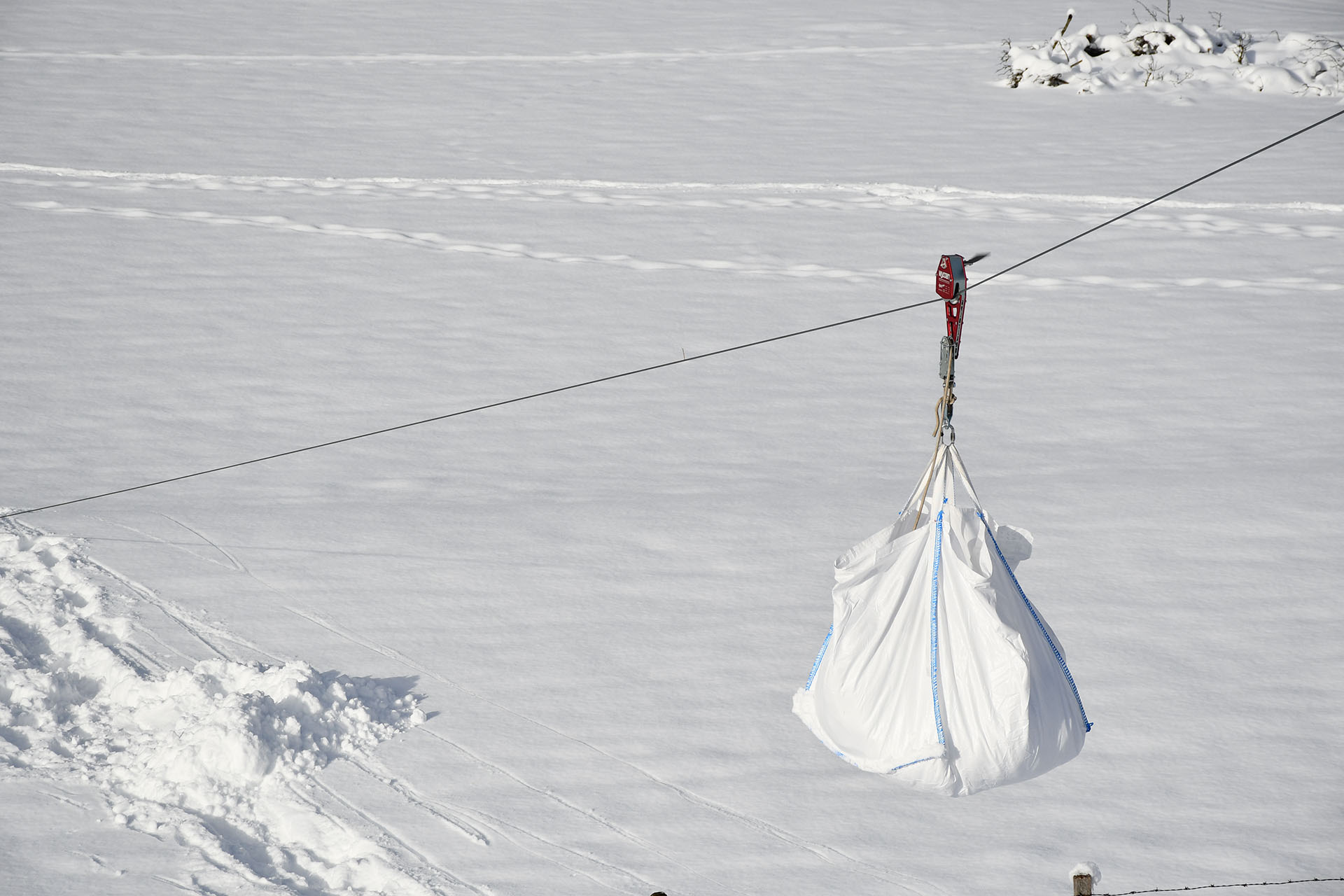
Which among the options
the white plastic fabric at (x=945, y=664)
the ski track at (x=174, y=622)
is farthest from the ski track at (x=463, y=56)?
the white plastic fabric at (x=945, y=664)

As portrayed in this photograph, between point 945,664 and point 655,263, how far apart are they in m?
5.53

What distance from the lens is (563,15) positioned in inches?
569

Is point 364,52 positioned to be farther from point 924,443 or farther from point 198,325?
point 924,443

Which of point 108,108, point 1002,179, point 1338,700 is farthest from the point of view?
point 108,108

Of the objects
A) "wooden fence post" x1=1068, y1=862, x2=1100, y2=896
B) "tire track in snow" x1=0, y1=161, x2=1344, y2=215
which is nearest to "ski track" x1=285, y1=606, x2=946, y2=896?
"wooden fence post" x1=1068, y1=862, x2=1100, y2=896

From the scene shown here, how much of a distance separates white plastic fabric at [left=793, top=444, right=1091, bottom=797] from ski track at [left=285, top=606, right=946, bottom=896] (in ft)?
2.09

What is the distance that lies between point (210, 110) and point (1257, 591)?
9.92m

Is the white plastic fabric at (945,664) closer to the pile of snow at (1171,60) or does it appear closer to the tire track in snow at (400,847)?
the tire track in snow at (400,847)

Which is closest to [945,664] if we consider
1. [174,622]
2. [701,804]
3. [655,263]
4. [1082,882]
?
[1082,882]

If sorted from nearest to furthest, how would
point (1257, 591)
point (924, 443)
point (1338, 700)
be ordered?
1. point (1338, 700)
2. point (1257, 591)
3. point (924, 443)

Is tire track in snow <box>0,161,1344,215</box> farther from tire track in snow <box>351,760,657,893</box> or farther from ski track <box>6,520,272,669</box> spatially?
tire track in snow <box>351,760,657,893</box>

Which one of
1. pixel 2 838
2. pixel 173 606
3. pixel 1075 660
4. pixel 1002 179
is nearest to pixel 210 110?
pixel 1002 179

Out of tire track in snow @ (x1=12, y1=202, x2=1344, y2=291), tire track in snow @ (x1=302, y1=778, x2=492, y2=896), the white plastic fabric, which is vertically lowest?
tire track in snow @ (x1=302, y1=778, x2=492, y2=896)

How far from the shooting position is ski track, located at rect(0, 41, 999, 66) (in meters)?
12.5
